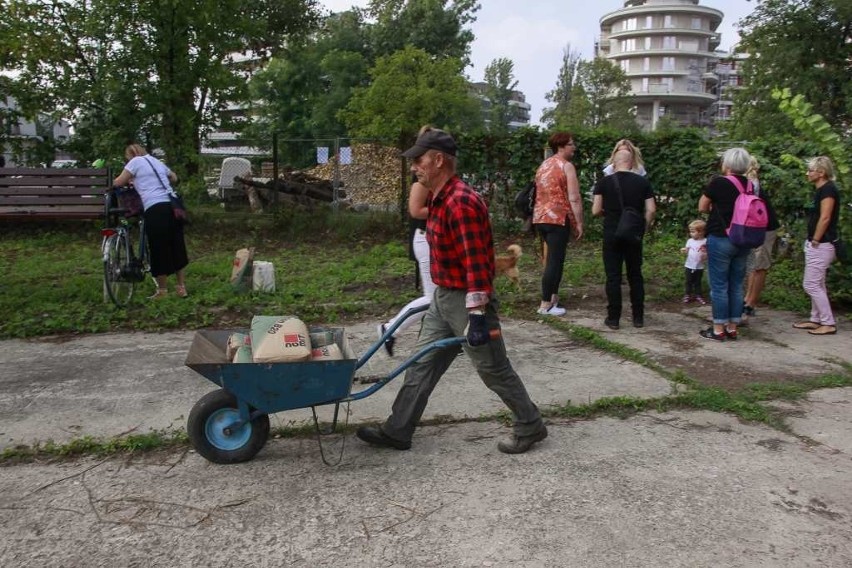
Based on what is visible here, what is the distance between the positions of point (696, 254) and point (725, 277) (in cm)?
167

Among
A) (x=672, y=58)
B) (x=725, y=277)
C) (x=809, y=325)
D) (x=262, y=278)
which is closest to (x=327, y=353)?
(x=725, y=277)

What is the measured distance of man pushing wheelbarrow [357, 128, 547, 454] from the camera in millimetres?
3561

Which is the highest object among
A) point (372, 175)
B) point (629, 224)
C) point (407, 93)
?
point (407, 93)

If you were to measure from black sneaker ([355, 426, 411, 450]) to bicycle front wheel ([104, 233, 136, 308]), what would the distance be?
14.8 ft

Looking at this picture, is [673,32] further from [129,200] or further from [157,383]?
[157,383]

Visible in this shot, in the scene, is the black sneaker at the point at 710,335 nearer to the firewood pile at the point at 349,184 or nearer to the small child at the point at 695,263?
the small child at the point at 695,263

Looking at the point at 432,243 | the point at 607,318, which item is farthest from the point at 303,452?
the point at 607,318

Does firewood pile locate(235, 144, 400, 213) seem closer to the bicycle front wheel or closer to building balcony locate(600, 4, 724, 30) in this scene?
the bicycle front wheel

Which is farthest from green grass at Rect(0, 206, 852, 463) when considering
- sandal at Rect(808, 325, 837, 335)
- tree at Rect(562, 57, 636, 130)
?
tree at Rect(562, 57, 636, 130)

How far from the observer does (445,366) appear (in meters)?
4.02

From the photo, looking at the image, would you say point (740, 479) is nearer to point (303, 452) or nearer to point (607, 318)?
point (303, 452)

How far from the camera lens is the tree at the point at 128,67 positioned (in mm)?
11570

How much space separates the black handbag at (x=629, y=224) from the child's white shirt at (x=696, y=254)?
163cm

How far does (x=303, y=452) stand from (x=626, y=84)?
52.4 m
